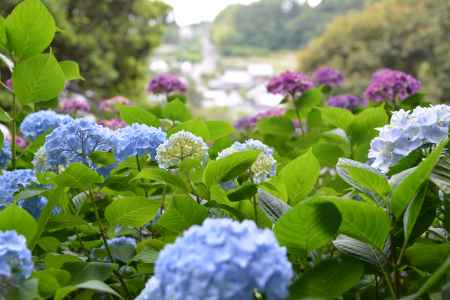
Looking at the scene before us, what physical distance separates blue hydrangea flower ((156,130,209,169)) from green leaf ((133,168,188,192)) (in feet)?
0.24

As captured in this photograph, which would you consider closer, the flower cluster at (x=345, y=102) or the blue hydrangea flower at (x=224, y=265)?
the blue hydrangea flower at (x=224, y=265)

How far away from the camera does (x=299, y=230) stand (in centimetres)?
60

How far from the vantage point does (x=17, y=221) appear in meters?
0.68

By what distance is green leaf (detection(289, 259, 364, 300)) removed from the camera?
1.90 feet

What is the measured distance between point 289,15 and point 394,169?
28.7 meters

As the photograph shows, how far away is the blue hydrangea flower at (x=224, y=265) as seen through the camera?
0.48 m

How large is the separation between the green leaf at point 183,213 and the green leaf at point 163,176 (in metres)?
0.06

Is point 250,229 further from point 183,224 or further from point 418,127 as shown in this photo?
point 418,127

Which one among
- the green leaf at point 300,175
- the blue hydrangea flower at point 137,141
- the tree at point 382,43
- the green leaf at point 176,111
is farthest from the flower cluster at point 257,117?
the tree at point 382,43

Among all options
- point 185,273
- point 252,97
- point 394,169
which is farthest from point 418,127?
point 252,97

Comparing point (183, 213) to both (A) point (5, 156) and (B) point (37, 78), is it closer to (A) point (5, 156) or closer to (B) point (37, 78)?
(B) point (37, 78)

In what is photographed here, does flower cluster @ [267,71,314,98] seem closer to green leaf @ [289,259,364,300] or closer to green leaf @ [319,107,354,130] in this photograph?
green leaf @ [319,107,354,130]

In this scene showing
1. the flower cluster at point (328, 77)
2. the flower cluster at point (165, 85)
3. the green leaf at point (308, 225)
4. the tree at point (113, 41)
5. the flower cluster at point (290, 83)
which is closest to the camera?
the green leaf at point (308, 225)

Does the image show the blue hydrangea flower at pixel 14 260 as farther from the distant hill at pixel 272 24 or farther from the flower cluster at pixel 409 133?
the distant hill at pixel 272 24
